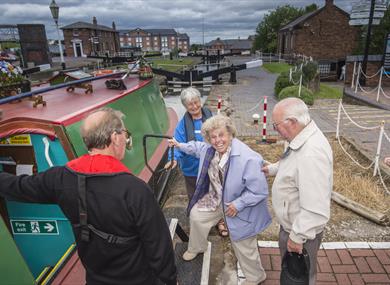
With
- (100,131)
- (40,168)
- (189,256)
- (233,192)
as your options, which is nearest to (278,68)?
(189,256)

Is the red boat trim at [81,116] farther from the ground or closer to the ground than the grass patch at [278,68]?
farther from the ground

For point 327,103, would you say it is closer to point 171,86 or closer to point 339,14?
point 171,86

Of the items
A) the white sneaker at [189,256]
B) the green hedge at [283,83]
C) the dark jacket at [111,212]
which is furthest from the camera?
the green hedge at [283,83]

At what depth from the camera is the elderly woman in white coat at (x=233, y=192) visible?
2.48 metres

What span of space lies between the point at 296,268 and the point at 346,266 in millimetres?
1263

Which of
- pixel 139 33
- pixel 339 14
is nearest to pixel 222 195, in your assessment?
pixel 339 14

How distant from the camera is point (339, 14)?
109 feet

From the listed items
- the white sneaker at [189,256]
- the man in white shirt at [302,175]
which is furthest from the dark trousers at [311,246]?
the white sneaker at [189,256]

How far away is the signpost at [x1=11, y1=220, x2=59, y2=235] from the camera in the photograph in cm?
246

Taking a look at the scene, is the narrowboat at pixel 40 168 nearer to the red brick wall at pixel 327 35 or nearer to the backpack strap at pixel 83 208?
the backpack strap at pixel 83 208

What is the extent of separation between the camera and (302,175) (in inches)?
77.4

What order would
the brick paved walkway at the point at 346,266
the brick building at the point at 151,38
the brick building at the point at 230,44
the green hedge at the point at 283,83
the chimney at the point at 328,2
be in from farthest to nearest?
the brick building at the point at 151,38
the brick building at the point at 230,44
the chimney at the point at 328,2
the green hedge at the point at 283,83
the brick paved walkway at the point at 346,266

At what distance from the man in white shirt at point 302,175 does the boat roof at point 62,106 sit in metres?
1.74

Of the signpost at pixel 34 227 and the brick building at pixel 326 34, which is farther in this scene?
the brick building at pixel 326 34
